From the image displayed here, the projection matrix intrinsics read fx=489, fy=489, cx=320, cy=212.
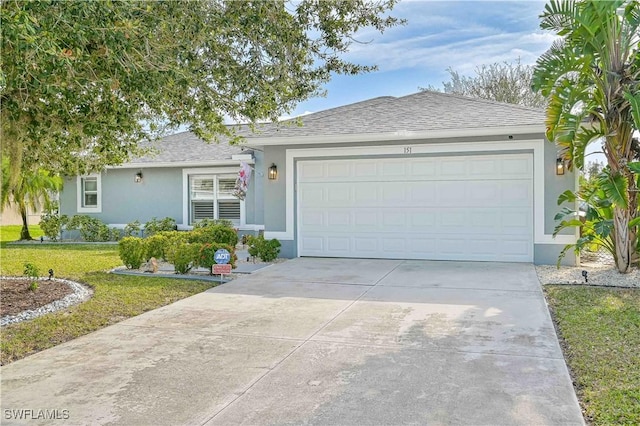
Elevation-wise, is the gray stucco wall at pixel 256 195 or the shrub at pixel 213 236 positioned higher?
the gray stucco wall at pixel 256 195

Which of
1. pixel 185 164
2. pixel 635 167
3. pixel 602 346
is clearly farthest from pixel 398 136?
pixel 185 164

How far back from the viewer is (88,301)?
7.00 m

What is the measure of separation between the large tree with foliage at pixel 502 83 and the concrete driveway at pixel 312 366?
21451 mm

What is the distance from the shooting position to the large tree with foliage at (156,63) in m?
4.05

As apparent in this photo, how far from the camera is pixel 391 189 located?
10.9 metres

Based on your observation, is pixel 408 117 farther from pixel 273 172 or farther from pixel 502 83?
pixel 502 83

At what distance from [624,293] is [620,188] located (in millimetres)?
1579

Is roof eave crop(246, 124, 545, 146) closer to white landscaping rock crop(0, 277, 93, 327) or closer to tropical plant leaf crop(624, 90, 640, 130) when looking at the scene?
tropical plant leaf crop(624, 90, 640, 130)

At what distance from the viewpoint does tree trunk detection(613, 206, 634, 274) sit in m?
8.09

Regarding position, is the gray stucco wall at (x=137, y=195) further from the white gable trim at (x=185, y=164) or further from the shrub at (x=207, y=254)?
the shrub at (x=207, y=254)

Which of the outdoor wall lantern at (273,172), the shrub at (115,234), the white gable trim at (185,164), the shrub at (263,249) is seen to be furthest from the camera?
the shrub at (115,234)

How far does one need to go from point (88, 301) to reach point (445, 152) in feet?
24.1

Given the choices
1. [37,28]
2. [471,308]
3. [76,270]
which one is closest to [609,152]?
[471,308]

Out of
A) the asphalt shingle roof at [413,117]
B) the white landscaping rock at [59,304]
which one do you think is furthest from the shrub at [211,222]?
the white landscaping rock at [59,304]
